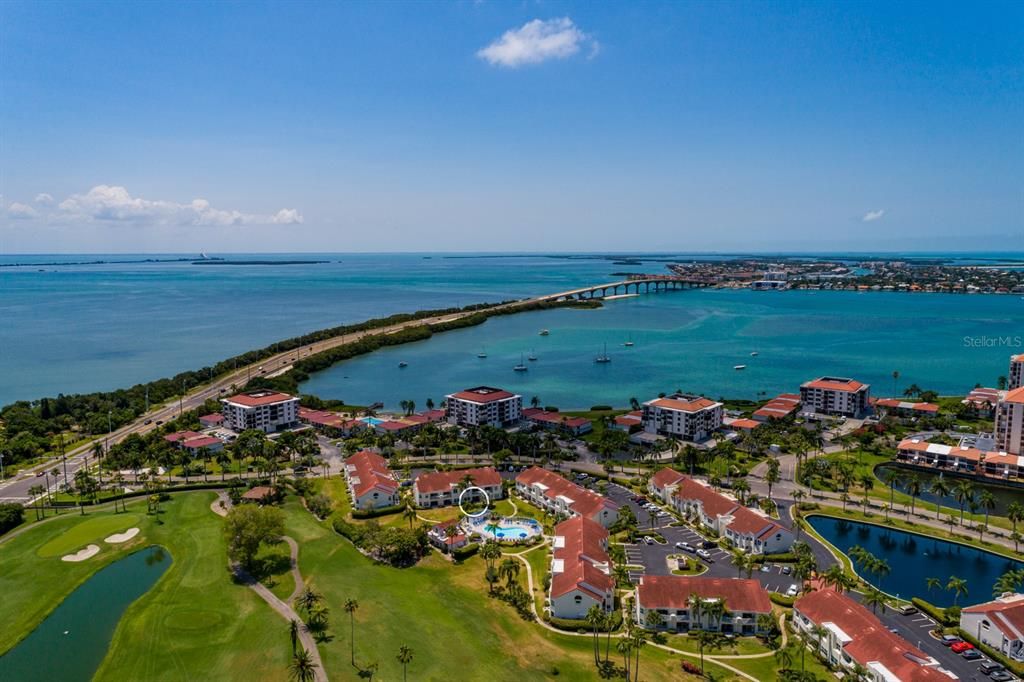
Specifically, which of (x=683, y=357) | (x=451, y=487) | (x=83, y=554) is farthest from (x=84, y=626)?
(x=683, y=357)

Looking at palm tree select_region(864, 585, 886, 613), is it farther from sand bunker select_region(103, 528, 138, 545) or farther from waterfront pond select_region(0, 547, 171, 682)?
sand bunker select_region(103, 528, 138, 545)

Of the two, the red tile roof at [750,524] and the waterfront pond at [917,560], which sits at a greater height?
the red tile roof at [750,524]

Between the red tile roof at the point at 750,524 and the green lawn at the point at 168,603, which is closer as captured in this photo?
the green lawn at the point at 168,603

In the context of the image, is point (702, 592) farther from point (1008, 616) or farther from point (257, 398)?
point (257, 398)

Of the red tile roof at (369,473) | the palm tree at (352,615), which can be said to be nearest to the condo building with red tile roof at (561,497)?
the red tile roof at (369,473)

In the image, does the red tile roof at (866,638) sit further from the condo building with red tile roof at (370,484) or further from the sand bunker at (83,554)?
the sand bunker at (83,554)

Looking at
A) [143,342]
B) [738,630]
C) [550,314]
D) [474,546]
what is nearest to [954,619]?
[738,630]
